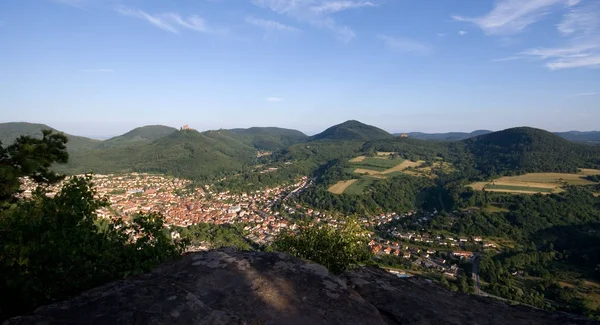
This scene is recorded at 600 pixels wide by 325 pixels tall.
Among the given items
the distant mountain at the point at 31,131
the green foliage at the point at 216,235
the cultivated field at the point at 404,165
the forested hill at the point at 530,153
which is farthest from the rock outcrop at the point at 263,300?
the distant mountain at the point at 31,131

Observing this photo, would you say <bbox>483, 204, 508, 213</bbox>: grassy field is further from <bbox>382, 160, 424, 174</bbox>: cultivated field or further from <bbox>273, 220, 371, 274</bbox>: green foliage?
<bbox>273, 220, 371, 274</bbox>: green foliage

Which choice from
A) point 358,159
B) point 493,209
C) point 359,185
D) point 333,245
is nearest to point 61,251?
point 333,245

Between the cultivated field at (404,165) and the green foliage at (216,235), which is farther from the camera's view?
the cultivated field at (404,165)

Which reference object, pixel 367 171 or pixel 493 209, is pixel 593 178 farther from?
pixel 367 171

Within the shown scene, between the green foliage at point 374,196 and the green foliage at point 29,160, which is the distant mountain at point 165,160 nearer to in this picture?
the green foliage at point 374,196

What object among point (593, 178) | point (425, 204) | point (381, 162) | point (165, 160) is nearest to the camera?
point (425, 204)
